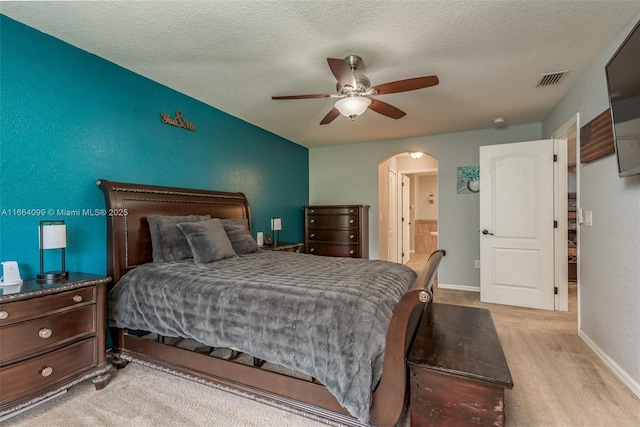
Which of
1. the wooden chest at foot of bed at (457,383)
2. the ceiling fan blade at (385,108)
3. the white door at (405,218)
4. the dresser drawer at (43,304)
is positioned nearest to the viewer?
the wooden chest at foot of bed at (457,383)

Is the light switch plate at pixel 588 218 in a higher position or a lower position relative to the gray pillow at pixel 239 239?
higher

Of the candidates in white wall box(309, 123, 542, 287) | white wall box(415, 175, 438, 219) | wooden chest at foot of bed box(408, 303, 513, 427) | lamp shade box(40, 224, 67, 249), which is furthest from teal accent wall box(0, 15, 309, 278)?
white wall box(415, 175, 438, 219)

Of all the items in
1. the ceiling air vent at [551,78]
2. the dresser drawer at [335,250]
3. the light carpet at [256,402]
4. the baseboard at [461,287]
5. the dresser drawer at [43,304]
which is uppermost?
the ceiling air vent at [551,78]

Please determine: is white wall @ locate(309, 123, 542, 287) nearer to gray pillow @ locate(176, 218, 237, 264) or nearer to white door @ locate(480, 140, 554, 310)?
white door @ locate(480, 140, 554, 310)

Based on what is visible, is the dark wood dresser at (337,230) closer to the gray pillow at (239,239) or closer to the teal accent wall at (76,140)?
the gray pillow at (239,239)

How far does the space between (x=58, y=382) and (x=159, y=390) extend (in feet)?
1.99

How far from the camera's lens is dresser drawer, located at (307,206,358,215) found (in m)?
5.08

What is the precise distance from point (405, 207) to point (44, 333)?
7.36 metres

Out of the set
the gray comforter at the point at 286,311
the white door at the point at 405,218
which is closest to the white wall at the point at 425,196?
the white door at the point at 405,218

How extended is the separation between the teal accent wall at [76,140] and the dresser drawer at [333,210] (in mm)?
2119

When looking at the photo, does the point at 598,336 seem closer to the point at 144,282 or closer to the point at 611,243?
the point at 611,243

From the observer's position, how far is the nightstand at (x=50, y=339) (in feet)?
5.57

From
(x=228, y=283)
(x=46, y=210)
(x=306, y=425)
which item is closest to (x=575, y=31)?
(x=228, y=283)

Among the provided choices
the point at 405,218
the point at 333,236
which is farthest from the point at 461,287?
the point at 405,218
